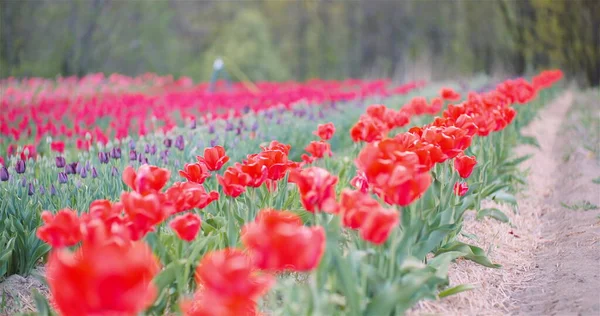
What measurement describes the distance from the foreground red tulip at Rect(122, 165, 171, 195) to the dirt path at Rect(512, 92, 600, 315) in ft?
5.45

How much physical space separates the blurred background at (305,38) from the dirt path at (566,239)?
11438 millimetres

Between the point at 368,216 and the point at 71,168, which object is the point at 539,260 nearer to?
the point at 368,216

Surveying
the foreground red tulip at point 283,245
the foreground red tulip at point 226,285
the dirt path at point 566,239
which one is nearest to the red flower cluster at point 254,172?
the foreground red tulip at point 283,245

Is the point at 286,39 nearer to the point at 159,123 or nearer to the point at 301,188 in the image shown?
the point at 159,123

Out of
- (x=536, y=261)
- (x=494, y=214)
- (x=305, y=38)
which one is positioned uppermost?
(x=305, y=38)

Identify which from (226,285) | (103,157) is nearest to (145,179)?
(226,285)

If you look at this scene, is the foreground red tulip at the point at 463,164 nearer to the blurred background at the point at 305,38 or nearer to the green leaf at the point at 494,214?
the green leaf at the point at 494,214

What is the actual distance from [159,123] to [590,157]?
4.93 metres

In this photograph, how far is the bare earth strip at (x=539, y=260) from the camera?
2814 mm

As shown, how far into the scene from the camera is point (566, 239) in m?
3.94

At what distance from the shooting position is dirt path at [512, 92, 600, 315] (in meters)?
2.87

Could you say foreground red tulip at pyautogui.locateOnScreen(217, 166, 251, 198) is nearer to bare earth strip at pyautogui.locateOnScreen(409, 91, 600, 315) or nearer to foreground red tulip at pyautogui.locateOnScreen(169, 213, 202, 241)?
foreground red tulip at pyautogui.locateOnScreen(169, 213, 202, 241)

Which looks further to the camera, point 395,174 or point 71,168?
point 71,168

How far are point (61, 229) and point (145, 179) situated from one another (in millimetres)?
386
